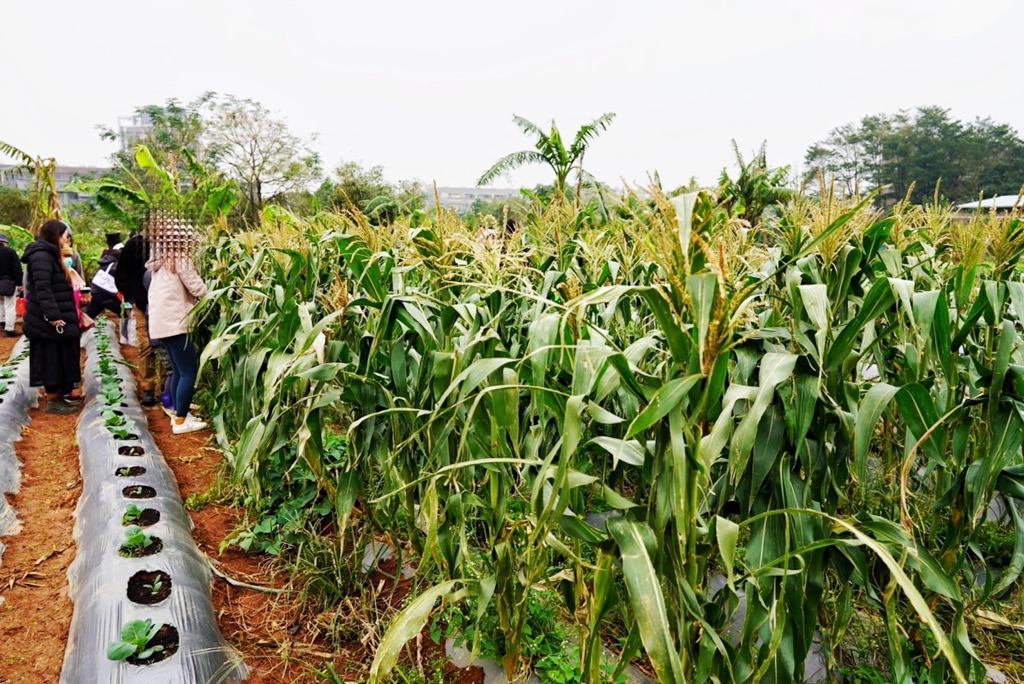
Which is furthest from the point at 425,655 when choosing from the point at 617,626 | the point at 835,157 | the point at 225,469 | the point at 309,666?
the point at 835,157

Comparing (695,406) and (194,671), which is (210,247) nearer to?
(194,671)

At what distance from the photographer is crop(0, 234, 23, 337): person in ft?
24.6

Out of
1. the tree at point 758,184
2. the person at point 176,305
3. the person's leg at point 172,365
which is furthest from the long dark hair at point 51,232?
the tree at point 758,184

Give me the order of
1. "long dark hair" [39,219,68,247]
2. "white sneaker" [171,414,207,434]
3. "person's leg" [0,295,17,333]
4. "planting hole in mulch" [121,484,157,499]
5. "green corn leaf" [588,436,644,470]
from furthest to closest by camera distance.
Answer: "person's leg" [0,295,17,333] → "long dark hair" [39,219,68,247] → "white sneaker" [171,414,207,434] → "planting hole in mulch" [121,484,157,499] → "green corn leaf" [588,436,644,470]

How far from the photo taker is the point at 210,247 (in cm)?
549

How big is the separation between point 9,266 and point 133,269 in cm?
414

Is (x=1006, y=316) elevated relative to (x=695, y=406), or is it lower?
elevated

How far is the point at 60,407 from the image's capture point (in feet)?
16.1

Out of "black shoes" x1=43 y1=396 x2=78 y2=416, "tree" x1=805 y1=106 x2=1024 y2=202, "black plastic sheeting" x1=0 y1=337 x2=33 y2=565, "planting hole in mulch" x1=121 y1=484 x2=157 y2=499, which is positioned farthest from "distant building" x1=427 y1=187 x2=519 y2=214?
"tree" x1=805 y1=106 x2=1024 y2=202

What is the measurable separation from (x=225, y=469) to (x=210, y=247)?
2654 millimetres

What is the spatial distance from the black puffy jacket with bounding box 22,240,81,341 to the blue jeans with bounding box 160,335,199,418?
3.89ft

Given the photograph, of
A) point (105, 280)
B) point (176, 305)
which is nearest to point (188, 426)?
point (176, 305)

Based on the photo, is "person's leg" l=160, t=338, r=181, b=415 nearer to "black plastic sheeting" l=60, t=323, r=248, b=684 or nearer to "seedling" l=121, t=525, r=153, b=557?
"black plastic sheeting" l=60, t=323, r=248, b=684

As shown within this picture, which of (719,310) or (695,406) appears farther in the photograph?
(695,406)
